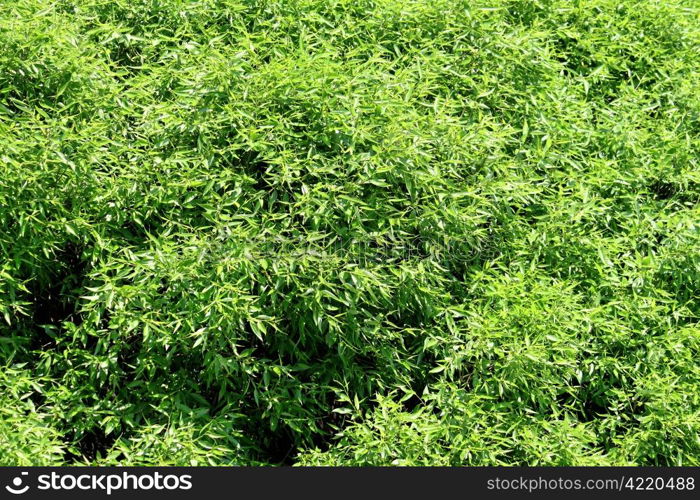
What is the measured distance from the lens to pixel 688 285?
370cm

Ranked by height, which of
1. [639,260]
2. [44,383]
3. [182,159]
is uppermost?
[182,159]

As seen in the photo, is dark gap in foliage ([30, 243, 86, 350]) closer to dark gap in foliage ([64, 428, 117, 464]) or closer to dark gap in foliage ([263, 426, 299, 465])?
dark gap in foliage ([64, 428, 117, 464])

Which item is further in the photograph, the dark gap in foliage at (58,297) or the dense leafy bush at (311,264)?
the dark gap in foliage at (58,297)

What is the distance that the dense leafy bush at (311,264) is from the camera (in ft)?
10.2

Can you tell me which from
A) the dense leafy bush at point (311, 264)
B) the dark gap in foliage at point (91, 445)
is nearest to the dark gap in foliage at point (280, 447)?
the dense leafy bush at point (311, 264)

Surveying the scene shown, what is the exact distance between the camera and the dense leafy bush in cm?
310

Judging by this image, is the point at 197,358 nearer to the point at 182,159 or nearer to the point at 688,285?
the point at 182,159

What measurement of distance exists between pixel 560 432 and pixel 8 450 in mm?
1799

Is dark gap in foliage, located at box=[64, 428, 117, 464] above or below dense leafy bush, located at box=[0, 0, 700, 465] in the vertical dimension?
below

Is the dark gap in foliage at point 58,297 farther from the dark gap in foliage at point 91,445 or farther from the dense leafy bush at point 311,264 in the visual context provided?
the dark gap in foliage at point 91,445

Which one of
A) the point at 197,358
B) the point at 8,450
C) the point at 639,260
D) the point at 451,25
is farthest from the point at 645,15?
the point at 8,450

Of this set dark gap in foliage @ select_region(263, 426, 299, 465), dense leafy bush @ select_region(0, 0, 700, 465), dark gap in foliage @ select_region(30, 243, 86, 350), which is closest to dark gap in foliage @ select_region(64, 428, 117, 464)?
dense leafy bush @ select_region(0, 0, 700, 465)

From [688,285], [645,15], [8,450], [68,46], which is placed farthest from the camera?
[645,15]

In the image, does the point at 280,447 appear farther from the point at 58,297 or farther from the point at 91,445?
the point at 58,297
